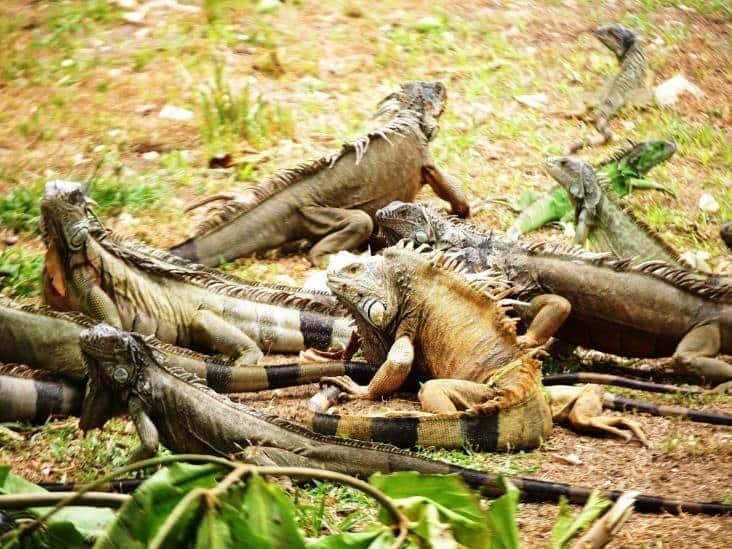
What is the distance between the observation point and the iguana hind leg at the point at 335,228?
641cm

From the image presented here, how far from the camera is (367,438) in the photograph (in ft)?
Result: 13.0

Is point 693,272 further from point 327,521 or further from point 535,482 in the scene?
point 327,521

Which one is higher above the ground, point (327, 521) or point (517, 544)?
point (517, 544)

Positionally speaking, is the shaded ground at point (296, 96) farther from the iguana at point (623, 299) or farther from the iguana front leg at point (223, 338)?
the iguana at point (623, 299)

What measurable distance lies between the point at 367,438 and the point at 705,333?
196cm

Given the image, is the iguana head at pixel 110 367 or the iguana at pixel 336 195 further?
the iguana at pixel 336 195

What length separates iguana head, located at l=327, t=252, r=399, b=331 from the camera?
4.66 m

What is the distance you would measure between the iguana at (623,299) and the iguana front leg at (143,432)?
6.21ft

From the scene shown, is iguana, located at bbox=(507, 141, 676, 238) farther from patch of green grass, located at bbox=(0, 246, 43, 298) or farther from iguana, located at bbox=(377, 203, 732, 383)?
patch of green grass, located at bbox=(0, 246, 43, 298)

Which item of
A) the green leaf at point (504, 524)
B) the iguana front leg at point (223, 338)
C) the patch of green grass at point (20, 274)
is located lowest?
the patch of green grass at point (20, 274)

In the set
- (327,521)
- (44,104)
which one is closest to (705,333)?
(327,521)

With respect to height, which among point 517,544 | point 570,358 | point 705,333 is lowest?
point 570,358

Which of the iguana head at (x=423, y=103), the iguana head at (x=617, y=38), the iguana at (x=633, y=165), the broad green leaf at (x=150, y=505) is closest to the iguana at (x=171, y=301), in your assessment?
the iguana head at (x=423, y=103)

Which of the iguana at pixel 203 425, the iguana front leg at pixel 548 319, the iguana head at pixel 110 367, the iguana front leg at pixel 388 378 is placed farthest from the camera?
the iguana front leg at pixel 548 319
